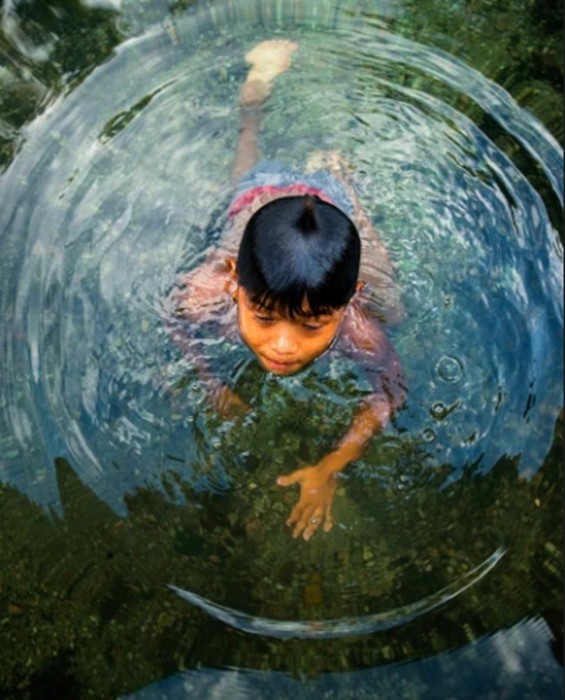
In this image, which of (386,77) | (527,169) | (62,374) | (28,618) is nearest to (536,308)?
(527,169)

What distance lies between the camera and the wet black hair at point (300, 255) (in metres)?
2.20

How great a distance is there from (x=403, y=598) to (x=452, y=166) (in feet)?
4.59

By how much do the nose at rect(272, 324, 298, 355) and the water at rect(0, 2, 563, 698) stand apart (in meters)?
0.61

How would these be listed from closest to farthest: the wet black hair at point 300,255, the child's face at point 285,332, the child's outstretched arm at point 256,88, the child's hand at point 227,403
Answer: the wet black hair at point 300,255, the child's face at point 285,332, the child's hand at point 227,403, the child's outstretched arm at point 256,88

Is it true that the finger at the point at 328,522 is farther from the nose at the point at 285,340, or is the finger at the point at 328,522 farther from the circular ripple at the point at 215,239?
the nose at the point at 285,340

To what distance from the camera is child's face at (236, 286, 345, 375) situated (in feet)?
7.73

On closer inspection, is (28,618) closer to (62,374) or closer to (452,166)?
(62,374)

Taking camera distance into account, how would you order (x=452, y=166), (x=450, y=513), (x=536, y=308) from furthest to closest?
(x=452, y=166)
(x=536, y=308)
(x=450, y=513)

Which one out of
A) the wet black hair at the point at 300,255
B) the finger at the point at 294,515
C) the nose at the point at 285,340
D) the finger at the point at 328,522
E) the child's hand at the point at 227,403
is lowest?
the finger at the point at 328,522

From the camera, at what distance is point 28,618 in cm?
270

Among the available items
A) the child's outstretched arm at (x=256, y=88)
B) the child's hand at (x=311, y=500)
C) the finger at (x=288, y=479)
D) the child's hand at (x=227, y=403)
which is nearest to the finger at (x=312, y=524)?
the child's hand at (x=311, y=500)

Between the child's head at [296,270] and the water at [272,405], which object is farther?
the water at [272,405]

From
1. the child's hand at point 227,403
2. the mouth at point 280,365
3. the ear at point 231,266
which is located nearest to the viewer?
the mouth at point 280,365

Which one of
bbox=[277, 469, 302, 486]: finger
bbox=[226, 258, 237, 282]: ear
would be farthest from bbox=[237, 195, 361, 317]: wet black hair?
bbox=[277, 469, 302, 486]: finger
